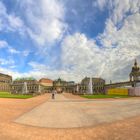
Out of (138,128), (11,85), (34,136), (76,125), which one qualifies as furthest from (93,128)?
(11,85)

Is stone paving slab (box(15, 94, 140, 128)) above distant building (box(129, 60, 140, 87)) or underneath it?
underneath

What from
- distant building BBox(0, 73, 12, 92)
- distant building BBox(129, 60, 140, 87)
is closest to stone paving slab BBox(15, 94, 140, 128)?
distant building BBox(129, 60, 140, 87)

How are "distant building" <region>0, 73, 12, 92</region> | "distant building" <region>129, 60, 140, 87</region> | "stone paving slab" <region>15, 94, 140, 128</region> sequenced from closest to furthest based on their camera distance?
1. "stone paving slab" <region>15, 94, 140, 128</region>
2. "distant building" <region>129, 60, 140, 87</region>
3. "distant building" <region>0, 73, 12, 92</region>

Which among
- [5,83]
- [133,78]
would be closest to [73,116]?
[133,78]

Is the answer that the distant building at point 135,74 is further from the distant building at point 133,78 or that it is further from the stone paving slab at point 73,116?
the stone paving slab at point 73,116

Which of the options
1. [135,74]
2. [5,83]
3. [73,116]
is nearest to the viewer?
[73,116]

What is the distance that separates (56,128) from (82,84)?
159 meters

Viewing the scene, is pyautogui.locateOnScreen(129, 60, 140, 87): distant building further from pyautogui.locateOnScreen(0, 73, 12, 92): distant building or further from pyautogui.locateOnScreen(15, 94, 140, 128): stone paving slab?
pyautogui.locateOnScreen(0, 73, 12, 92): distant building

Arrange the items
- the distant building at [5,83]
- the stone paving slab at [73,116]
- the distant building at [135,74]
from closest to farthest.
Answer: the stone paving slab at [73,116] → the distant building at [135,74] → the distant building at [5,83]

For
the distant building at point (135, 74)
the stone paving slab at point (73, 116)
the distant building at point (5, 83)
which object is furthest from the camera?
the distant building at point (5, 83)

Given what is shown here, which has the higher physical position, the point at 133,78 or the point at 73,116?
the point at 133,78

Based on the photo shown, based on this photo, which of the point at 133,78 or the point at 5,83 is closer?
the point at 133,78

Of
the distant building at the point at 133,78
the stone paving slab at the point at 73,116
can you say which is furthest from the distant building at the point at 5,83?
the stone paving slab at the point at 73,116

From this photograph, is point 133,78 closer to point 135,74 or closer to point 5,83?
point 135,74
